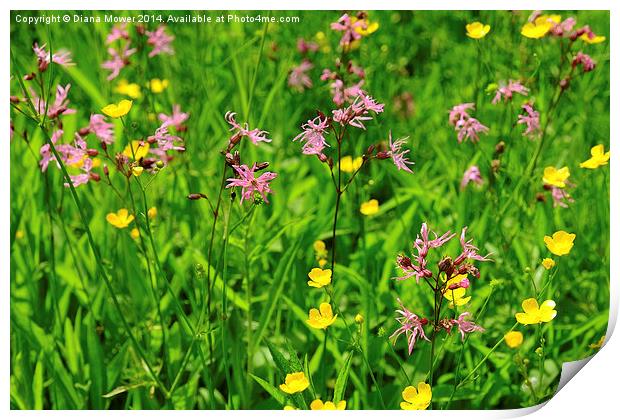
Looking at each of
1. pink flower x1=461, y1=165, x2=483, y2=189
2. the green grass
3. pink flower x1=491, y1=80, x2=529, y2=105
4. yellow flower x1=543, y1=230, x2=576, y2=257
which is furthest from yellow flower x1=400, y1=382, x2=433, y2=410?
pink flower x1=491, y1=80, x2=529, y2=105

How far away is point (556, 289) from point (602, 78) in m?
0.50

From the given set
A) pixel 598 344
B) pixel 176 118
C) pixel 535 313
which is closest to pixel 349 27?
pixel 176 118

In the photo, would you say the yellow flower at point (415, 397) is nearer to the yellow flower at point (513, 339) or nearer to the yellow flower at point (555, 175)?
the yellow flower at point (513, 339)

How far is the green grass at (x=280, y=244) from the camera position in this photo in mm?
1154

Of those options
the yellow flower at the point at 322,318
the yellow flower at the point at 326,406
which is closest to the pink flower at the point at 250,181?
the yellow flower at the point at 322,318

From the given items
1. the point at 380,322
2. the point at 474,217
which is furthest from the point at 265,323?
the point at 474,217

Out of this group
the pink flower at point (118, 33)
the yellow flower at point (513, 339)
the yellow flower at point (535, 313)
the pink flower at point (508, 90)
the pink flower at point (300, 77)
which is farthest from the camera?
the pink flower at point (300, 77)

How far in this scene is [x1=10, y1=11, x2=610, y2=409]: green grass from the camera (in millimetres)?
1154

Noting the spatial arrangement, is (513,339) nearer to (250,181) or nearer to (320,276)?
(320,276)

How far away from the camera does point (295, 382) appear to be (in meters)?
1.00

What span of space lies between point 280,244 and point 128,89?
429 millimetres

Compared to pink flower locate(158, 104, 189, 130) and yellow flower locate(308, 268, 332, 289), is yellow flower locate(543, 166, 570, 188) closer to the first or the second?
yellow flower locate(308, 268, 332, 289)

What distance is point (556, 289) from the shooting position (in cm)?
123

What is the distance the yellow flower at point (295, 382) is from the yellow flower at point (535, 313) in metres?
0.30
